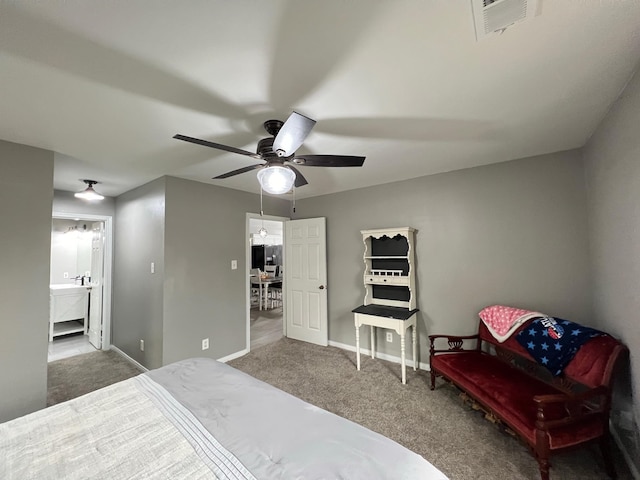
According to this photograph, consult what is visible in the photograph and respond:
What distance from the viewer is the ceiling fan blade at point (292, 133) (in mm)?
1317

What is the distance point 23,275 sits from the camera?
2092 mm

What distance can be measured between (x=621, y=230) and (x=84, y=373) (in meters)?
5.38

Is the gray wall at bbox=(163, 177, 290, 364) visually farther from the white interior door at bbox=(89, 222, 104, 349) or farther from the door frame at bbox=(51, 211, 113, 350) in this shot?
the white interior door at bbox=(89, 222, 104, 349)

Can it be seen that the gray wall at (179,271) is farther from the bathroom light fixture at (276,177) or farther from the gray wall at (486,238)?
the bathroom light fixture at (276,177)

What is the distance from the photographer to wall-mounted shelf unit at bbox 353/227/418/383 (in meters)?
3.07

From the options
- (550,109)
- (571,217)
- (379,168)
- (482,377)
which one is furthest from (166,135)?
(571,217)

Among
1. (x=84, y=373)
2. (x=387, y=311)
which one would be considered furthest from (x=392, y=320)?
(x=84, y=373)

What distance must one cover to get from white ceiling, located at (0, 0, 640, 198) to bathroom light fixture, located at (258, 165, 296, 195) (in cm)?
40

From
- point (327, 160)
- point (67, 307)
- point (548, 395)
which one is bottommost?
point (548, 395)

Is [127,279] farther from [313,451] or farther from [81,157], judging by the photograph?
[313,451]

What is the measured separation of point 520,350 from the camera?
2.25m

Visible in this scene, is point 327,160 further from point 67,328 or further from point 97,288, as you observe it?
point 67,328

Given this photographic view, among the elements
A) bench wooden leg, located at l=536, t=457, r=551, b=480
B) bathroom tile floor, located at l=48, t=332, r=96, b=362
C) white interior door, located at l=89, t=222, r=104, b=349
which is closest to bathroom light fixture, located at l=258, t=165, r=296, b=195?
bench wooden leg, located at l=536, t=457, r=551, b=480

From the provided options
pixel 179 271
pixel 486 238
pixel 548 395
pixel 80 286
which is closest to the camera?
pixel 548 395
